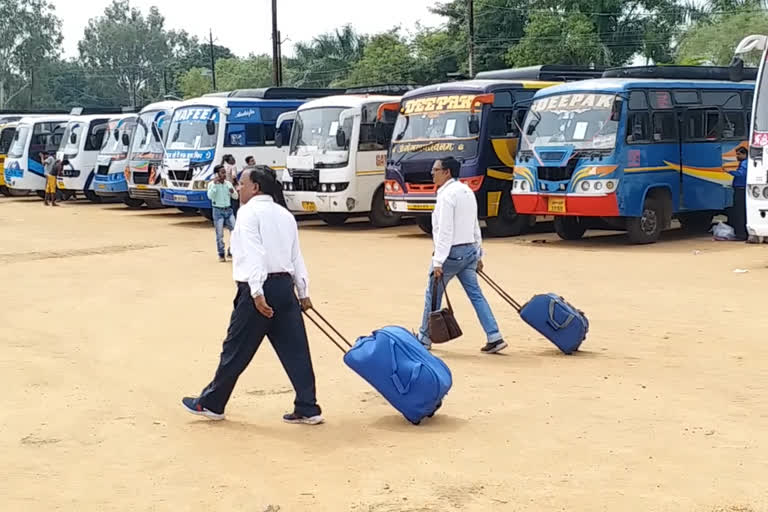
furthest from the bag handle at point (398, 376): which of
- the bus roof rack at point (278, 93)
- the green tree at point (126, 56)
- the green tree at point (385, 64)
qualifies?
the green tree at point (126, 56)

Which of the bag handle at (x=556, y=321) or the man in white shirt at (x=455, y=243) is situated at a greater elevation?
the man in white shirt at (x=455, y=243)

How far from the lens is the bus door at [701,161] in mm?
19312

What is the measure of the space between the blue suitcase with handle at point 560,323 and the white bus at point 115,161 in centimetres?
2224

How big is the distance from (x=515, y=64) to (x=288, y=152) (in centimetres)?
2755

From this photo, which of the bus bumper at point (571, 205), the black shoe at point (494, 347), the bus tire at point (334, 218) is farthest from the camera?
the bus tire at point (334, 218)

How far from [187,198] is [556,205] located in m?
9.53

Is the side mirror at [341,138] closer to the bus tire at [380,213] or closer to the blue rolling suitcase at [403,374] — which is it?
the bus tire at [380,213]

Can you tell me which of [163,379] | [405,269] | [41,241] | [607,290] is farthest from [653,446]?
[41,241]

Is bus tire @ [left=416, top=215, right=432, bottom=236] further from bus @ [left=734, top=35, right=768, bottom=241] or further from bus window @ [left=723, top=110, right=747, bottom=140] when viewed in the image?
bus @ [left=734, top=35, right=768, bottom=241]

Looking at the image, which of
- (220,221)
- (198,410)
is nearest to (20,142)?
(220,221)

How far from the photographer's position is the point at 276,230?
750 cm

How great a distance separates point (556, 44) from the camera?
162 feet

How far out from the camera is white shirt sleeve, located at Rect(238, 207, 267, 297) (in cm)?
731

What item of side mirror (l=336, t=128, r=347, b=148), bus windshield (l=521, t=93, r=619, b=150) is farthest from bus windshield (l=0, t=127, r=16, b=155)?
bus windshield (l=521, t=93, r=619, b=150)
